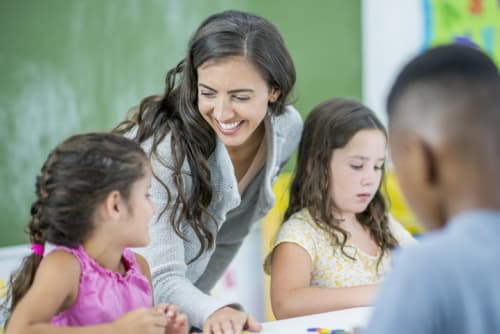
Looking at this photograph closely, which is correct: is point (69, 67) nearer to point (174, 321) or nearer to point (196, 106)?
point (196, 106)

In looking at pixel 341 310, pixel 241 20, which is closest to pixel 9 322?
pixel 341 310

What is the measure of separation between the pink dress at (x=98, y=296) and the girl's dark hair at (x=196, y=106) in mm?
310

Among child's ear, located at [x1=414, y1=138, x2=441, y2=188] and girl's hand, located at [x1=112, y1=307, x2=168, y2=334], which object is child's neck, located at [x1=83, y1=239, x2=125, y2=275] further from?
child's ear, located at [x1=414, y1=138, x2=441, y2=188]

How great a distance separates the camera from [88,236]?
126 centimetres

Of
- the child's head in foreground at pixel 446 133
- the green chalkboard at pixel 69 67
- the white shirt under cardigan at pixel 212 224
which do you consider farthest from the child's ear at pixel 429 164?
the green chalkboard at pixel 69 67

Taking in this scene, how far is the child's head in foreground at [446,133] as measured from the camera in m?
0.77

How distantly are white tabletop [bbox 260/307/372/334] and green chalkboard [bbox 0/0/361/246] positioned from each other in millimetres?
1563

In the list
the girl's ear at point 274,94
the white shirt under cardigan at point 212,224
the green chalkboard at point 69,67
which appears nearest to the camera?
the white shirt under cardigan at point 212,224

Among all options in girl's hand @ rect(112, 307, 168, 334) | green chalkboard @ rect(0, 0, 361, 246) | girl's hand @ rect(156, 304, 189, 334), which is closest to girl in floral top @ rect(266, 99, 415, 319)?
girl's hand @ rect(156, 304, 189, 334)

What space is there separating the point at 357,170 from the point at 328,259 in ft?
0.79

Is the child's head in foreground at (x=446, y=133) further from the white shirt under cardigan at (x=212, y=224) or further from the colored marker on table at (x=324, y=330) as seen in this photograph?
the white shirt under cardigan at (x=212, y=224)

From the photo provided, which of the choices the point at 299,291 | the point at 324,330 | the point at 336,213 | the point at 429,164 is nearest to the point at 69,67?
the point at 336,213

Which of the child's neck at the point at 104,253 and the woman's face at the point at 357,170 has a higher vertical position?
the woman's face at the point at 357,170

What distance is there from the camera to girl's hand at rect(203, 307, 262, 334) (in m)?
1.37
